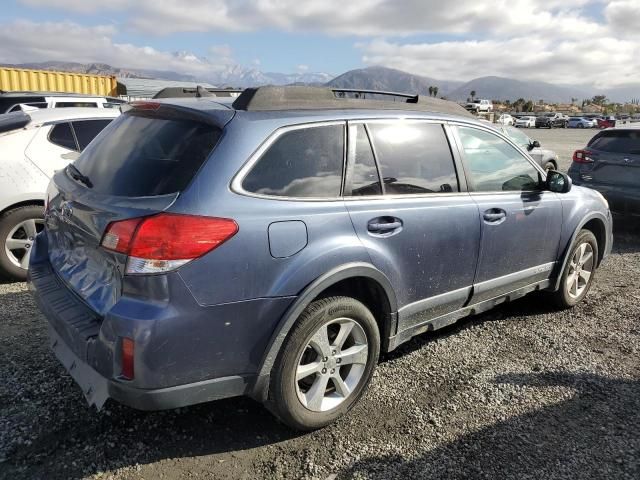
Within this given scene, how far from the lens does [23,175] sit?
498 centimetres

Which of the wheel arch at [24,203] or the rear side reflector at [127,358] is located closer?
the rear side reflector at [127,358]

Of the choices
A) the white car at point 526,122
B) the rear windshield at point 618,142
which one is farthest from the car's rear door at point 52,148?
the white car at point 526,122

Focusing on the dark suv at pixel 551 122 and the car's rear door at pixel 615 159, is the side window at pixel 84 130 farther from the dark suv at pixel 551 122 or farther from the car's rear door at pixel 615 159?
the dark suv at pixel 551 122

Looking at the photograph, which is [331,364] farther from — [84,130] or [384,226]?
[84,130]

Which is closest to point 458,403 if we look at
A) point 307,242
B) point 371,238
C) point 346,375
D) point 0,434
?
point 346,375

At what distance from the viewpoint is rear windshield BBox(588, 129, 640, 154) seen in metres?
7.59

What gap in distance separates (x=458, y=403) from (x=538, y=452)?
0.55m

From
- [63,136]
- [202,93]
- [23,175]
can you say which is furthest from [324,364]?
[63,136]

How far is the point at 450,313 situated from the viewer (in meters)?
3.62

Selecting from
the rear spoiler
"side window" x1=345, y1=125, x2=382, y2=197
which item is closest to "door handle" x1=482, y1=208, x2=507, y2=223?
"side window" x1=345, y1=125, x2=382, y2=197

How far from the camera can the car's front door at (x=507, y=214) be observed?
371cm

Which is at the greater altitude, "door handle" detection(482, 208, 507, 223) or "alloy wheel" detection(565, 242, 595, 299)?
"door handle" detection(482, 208, 507, 223)

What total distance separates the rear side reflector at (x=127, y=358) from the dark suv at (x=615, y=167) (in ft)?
24.0

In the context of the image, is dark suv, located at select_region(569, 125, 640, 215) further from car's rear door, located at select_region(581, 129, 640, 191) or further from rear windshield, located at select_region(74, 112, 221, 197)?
rear windshield, located at select_region(74, 112, 221, 197)
